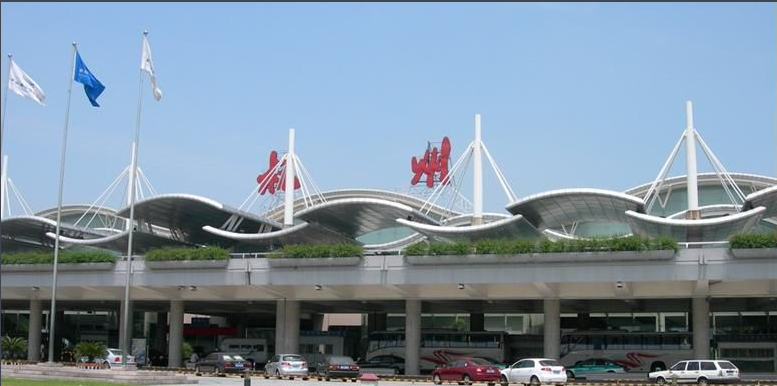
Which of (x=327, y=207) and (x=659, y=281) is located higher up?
(x=327, y=207)

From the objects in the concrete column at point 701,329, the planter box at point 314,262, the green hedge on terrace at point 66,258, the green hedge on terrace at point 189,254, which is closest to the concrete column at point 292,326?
the planter box at point 314,262

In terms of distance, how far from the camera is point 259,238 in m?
52.1

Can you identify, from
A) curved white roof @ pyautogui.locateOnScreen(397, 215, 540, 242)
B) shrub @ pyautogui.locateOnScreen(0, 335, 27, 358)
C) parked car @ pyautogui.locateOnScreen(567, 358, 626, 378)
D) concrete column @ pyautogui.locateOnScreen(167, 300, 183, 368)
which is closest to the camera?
parked car @ pyautogui.locateOnScreen(567, 358, 626, 378)

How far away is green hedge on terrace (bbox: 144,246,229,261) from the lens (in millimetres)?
49781

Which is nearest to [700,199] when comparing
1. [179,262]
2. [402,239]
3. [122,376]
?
[402,239]

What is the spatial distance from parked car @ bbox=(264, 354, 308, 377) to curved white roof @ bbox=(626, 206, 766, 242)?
17820mm

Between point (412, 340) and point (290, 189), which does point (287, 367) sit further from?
point (290, 189)

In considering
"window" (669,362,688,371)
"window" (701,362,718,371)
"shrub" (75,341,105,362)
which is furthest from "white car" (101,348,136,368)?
"window" (701,362,718,371)

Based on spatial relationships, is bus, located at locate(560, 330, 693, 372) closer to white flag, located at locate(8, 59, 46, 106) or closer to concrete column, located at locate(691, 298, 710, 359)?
concrete column, located at locate(691, 298, 710, 359)

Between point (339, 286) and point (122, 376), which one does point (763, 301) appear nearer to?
point (339, 286)

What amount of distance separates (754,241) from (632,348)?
396 inches

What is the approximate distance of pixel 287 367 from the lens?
147ft

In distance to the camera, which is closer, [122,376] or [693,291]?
[122,376]

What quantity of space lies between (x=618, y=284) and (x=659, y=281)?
188 cm
